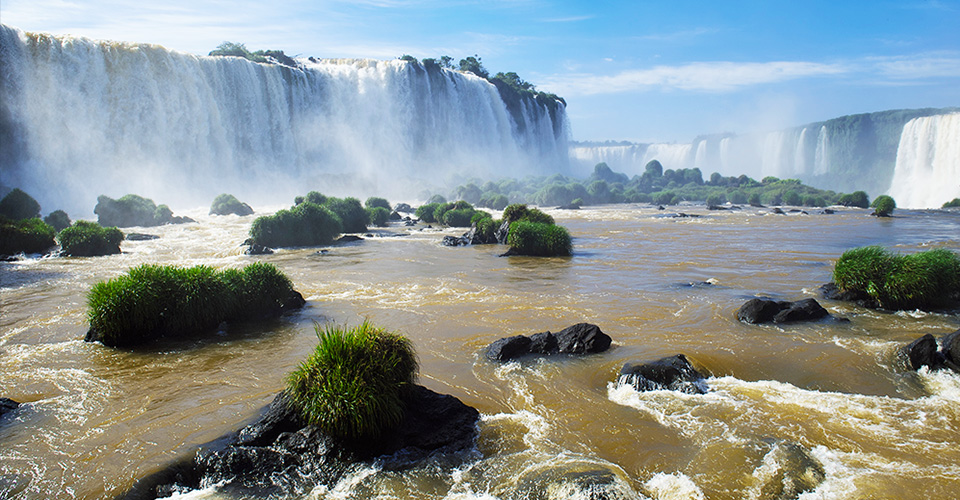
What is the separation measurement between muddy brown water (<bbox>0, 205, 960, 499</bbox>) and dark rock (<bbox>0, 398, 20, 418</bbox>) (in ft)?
0.37

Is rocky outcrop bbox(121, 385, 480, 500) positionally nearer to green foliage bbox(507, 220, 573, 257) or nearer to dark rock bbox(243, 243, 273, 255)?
green foliage bbox(507, 220, 573, 257)

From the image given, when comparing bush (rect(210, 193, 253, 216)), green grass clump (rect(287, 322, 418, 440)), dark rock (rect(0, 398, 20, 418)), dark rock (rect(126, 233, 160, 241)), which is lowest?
dark rock (rect(0, 398, 20, 418))

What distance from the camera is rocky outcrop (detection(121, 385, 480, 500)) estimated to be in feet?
17.1

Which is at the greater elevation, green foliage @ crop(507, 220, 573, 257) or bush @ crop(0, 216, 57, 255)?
bush @ crop(0, 216, 57, 255)

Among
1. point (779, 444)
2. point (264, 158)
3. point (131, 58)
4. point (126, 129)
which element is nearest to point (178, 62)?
point (131, 58)

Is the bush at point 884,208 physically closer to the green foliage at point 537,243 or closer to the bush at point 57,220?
the green foliage at point 537,243

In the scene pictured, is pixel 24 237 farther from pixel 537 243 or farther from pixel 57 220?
pixel 537 243

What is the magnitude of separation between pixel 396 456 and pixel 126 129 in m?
44.5

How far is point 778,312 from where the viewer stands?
11086 mm

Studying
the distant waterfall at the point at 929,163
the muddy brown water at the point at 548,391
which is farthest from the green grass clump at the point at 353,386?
the distant waterfall at the point at 929,163

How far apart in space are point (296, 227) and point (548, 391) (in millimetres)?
19844

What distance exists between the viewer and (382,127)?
212 feet

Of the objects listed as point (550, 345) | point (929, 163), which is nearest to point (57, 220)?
point (550, 345)

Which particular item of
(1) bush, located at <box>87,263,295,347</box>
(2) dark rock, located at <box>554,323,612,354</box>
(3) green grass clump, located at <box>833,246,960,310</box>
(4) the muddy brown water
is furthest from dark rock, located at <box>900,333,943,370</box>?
(1) bush, located at <box>87,263,295,347</box>
